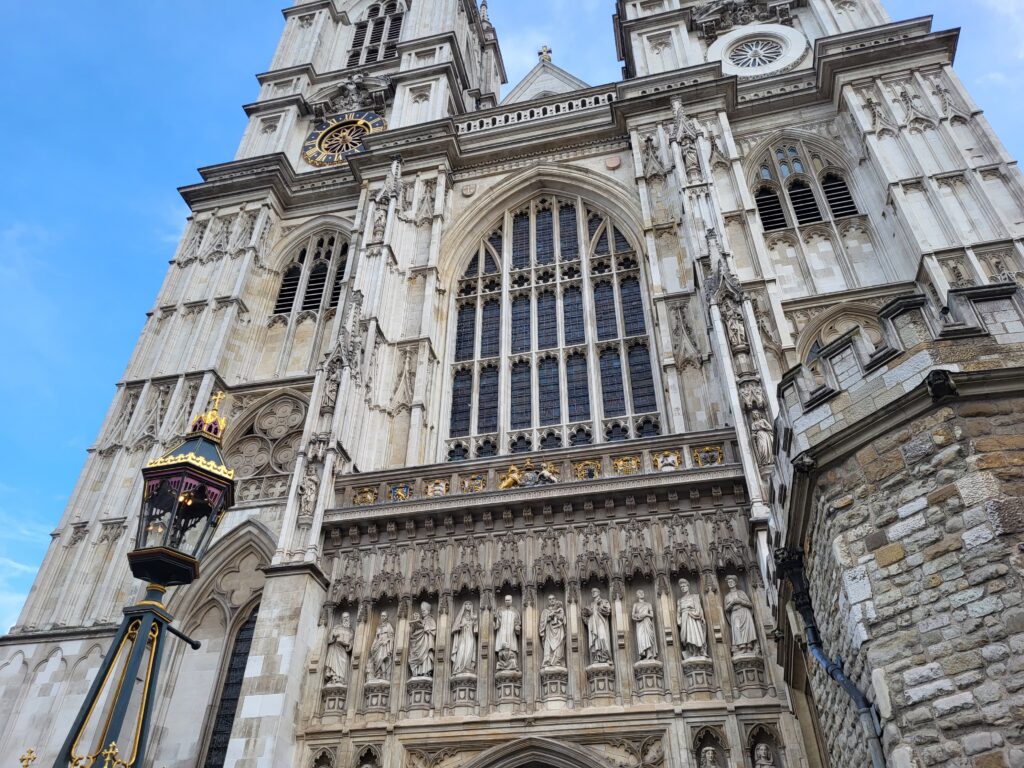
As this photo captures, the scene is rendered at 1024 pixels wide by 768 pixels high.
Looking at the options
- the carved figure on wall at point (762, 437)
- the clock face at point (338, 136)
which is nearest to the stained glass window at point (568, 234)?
the clock face at point (338, 136)

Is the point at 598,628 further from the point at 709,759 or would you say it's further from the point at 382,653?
the point at 382,653

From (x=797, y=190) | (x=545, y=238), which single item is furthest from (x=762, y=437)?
(x=545, y=238)

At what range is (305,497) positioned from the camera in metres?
13.0

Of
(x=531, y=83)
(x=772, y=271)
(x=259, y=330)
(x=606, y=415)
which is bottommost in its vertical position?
(x=606, y=415)

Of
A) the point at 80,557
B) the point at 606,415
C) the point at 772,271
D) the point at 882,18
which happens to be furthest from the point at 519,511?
the point at 882,18

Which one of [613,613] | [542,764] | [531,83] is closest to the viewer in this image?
[542,764]

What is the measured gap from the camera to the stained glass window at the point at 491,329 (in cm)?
1783

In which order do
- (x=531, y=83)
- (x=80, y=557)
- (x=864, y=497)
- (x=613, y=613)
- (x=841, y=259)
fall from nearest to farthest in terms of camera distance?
(x=864, y=497)
(x=613, y=613)
(x=80, y=557)
(x=841, y=259)
(x=531, y=83)

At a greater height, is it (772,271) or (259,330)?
(259,330)

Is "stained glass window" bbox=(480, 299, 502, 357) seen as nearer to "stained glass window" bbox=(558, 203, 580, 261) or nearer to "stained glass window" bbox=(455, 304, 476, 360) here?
"stained glass window" bbox=(455, 304, 476, 360)

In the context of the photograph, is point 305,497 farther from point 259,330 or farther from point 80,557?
point 259,330

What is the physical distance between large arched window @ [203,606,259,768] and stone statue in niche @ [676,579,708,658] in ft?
21.7

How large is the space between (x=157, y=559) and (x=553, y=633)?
503cm

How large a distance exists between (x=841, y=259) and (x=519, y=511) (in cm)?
937
